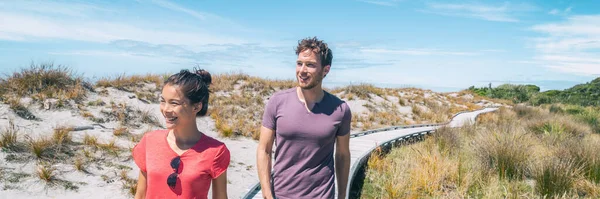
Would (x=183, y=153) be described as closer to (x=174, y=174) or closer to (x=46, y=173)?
(x=174, y=174)

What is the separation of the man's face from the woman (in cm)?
65

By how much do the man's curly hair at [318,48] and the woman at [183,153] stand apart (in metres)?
0.72

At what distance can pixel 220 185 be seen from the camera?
2.29 metres

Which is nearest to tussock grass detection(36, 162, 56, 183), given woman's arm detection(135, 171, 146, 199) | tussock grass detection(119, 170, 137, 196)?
tussock grass detection(119, 170, 137, 196)

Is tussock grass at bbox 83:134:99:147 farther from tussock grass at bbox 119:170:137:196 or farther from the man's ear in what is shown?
the man's ear

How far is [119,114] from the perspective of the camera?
1235cm

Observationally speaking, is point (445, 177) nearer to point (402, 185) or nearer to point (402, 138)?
point (402, 185)

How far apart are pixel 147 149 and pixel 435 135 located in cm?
1081

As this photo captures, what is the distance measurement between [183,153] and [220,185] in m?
0.27

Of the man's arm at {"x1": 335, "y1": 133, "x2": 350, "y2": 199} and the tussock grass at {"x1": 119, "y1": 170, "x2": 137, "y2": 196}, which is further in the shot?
the tussock grass at {"x1": 119, "y1": 170, "x2": 137, "y2": 196}

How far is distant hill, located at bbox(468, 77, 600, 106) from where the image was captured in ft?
140

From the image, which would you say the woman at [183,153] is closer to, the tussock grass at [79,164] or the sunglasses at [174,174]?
the sunglasses at [174,174]

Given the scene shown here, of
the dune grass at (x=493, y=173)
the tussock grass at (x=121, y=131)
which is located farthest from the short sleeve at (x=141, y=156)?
the tussock grass at (x=121, y=131)

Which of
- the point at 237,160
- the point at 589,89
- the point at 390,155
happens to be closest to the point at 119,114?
the point at 237,160
